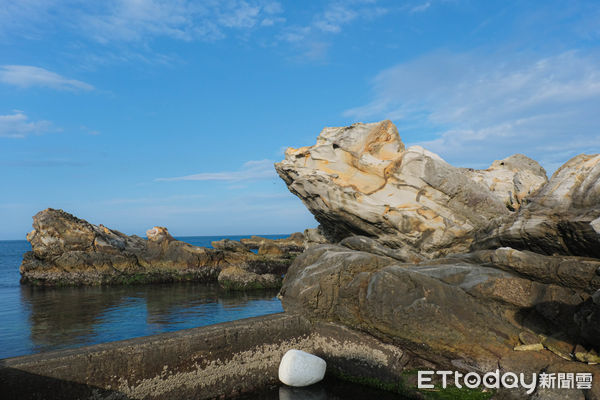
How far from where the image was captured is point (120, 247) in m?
40.4

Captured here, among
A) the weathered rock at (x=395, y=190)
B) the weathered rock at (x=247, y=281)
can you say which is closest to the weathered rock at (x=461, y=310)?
the weathered rock at (x=395, y=190)

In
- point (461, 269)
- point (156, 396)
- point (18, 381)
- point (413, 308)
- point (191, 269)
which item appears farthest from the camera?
point (191, 269)

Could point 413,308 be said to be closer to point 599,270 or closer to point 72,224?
point 599,270

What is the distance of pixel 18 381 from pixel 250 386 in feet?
14.5

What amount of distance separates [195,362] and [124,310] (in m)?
16.5

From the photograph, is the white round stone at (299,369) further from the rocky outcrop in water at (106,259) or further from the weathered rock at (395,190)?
the rocky outcrop in water at (106,259)

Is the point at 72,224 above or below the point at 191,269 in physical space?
above

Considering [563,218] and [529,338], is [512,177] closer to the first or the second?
[563,218]

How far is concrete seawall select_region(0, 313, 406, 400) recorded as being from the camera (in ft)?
23.1

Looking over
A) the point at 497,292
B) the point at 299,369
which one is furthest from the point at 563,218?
the point at 299,369

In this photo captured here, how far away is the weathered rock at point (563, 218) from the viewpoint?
28.3 feet

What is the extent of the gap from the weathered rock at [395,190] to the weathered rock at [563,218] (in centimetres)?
807

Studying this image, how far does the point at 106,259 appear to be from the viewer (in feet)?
117

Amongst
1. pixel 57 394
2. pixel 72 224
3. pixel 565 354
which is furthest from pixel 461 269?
pixel 72 224
